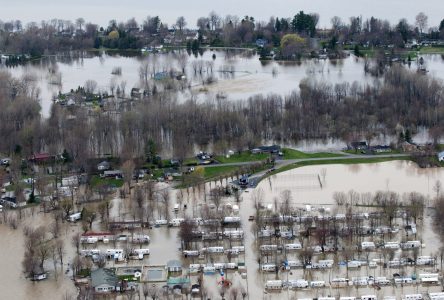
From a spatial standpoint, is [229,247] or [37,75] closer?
[229,247]

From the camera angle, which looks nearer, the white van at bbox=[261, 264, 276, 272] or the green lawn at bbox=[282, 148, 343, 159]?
the white van at bbox=[261, 264, 276, 272]

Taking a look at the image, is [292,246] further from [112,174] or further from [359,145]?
[359,145]

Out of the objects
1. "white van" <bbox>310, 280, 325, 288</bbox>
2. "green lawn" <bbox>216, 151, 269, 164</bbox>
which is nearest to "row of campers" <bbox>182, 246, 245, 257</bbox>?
"white van" <bbox>310, 280, 325, 288</bbox>

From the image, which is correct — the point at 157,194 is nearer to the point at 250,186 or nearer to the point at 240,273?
the point at 250,186

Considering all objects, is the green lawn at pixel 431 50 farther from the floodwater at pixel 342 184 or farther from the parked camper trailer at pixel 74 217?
the parked camper trailer at pixel 74 217

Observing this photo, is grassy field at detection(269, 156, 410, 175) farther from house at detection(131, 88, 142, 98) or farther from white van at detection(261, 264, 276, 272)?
house at detection(131, 88, 142, 98)

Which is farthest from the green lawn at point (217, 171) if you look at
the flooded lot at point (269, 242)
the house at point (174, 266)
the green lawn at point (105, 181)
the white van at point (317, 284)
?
the white van at point (317, 284)

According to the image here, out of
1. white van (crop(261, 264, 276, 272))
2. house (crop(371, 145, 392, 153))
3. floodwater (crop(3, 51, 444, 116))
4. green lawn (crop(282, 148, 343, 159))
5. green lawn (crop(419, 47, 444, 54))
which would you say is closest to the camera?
white van (crop(261, 264, 276, 272))

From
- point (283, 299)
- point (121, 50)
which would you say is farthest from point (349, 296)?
point (121, 50)
